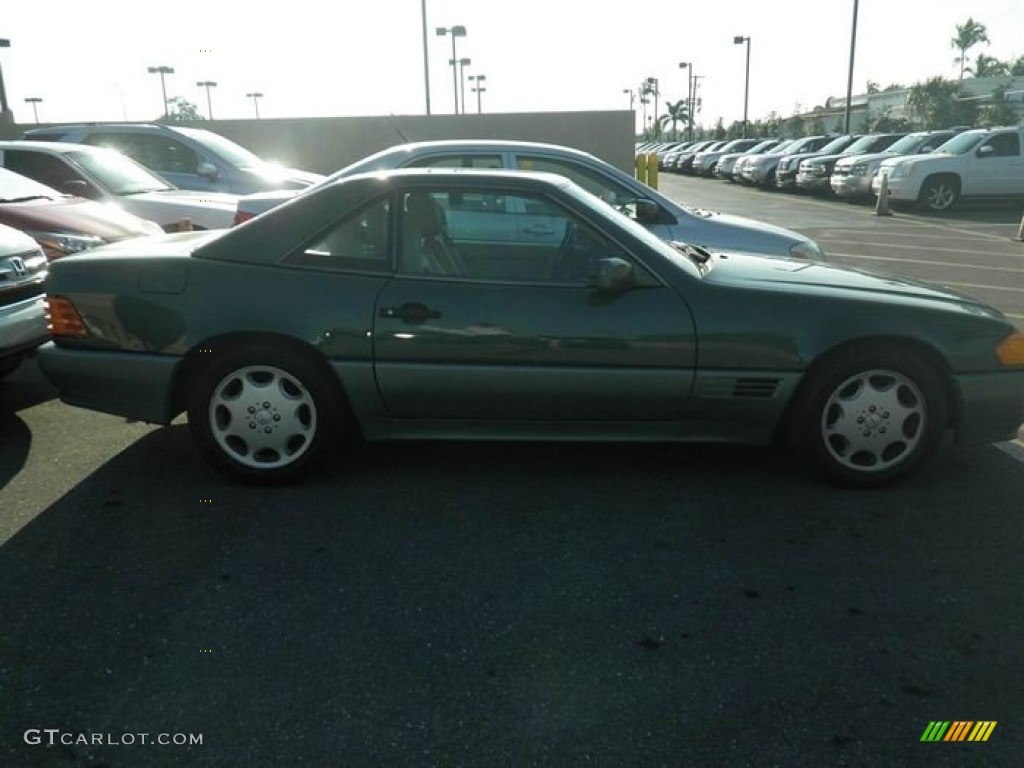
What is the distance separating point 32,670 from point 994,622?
2994 millimetres

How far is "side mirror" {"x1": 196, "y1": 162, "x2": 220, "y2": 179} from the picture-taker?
10.6 m

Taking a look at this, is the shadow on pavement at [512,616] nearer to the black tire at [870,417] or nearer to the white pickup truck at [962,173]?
the black tire at [870,417]

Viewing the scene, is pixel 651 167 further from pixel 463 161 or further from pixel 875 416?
pixel 875 416

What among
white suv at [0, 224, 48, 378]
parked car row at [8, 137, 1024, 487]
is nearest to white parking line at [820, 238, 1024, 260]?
parked car row at [8, 137, 1024, 487]

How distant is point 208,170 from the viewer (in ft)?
34.8

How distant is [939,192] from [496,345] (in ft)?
59.1

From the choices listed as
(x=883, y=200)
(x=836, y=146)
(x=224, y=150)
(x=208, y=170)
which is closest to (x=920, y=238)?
(x=883, y=200)

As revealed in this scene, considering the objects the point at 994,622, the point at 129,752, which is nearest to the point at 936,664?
the point at 994,622

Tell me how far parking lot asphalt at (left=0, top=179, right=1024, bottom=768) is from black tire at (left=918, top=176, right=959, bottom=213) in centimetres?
1631

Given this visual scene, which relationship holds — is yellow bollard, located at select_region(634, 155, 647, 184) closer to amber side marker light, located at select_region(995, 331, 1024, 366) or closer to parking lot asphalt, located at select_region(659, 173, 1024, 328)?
parking lot asphalt, located at select_region(659, 173, 1024, 328)

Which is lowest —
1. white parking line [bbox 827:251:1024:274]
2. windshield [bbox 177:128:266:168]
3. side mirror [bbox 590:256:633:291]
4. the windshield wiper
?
white parking line [bbox 827:251:1024:274]

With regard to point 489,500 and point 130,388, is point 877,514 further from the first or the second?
point 130,388

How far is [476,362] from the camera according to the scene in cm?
387

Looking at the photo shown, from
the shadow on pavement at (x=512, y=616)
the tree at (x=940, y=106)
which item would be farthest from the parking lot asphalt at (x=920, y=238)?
the tree at (x=940, y=106)
